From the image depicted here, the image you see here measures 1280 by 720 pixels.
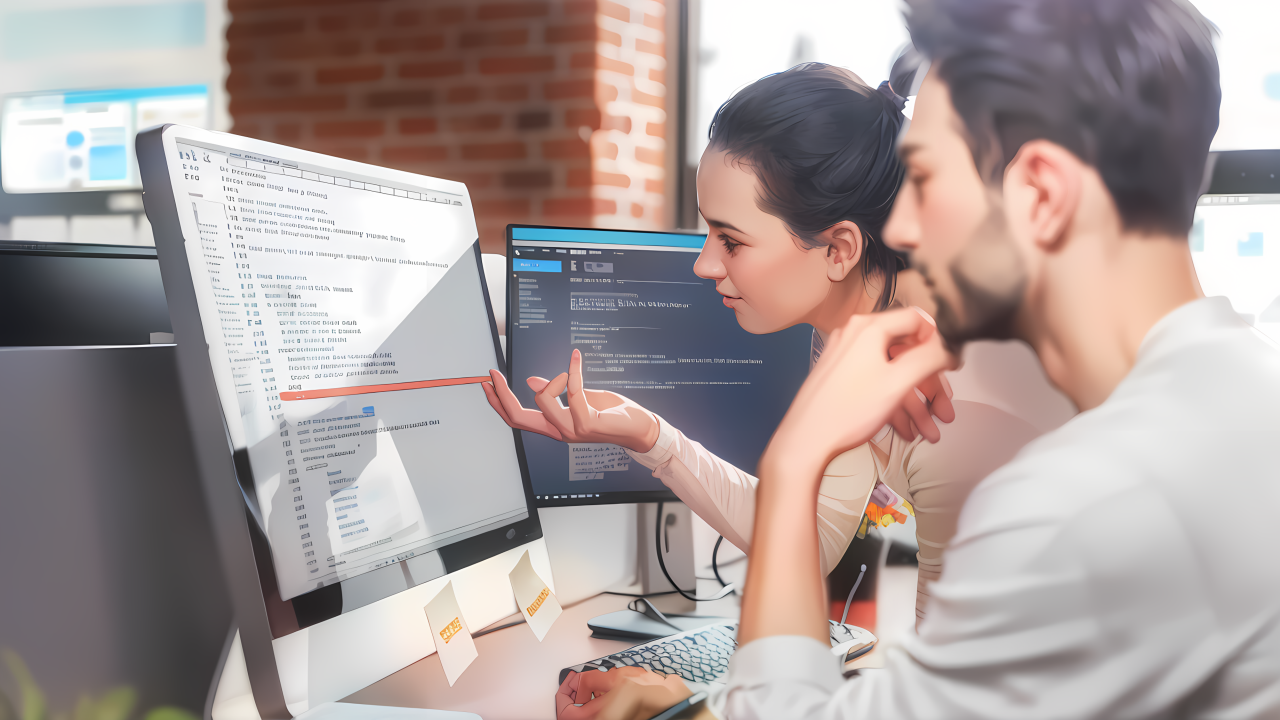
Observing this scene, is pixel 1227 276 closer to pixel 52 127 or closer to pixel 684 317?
pixel 684 317

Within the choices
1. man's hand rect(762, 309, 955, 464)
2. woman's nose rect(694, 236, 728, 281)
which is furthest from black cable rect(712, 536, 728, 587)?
man's hand rect(762, 309, 955, 464)

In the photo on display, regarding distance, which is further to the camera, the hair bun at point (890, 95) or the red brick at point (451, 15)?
the red brick at point (451, 15)

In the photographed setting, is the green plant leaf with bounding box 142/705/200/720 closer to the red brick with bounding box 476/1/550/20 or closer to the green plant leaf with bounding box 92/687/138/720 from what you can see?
the green plant leaf with bounding box 92/687/138/720

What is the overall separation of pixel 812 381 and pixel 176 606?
0.48m

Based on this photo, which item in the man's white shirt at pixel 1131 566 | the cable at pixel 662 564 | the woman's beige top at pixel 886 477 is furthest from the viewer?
the cable at pixel 662 564

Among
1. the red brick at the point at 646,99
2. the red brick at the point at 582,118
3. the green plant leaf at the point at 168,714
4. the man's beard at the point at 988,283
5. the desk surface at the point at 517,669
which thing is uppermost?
the red brick at the point at 646,99

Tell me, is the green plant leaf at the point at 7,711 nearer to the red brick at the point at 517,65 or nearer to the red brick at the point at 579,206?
the red brick at the point at 579,206

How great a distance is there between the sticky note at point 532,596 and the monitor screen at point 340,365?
38 millimetres

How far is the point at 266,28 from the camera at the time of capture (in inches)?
87.6

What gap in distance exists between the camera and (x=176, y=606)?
0.53 metres

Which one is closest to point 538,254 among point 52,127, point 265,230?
point 265,230

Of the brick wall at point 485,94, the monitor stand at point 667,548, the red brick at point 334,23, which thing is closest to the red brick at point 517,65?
the brick wall at point 485,94

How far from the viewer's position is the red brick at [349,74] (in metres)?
2.17

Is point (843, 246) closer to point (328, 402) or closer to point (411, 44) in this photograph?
point (328, 402)
